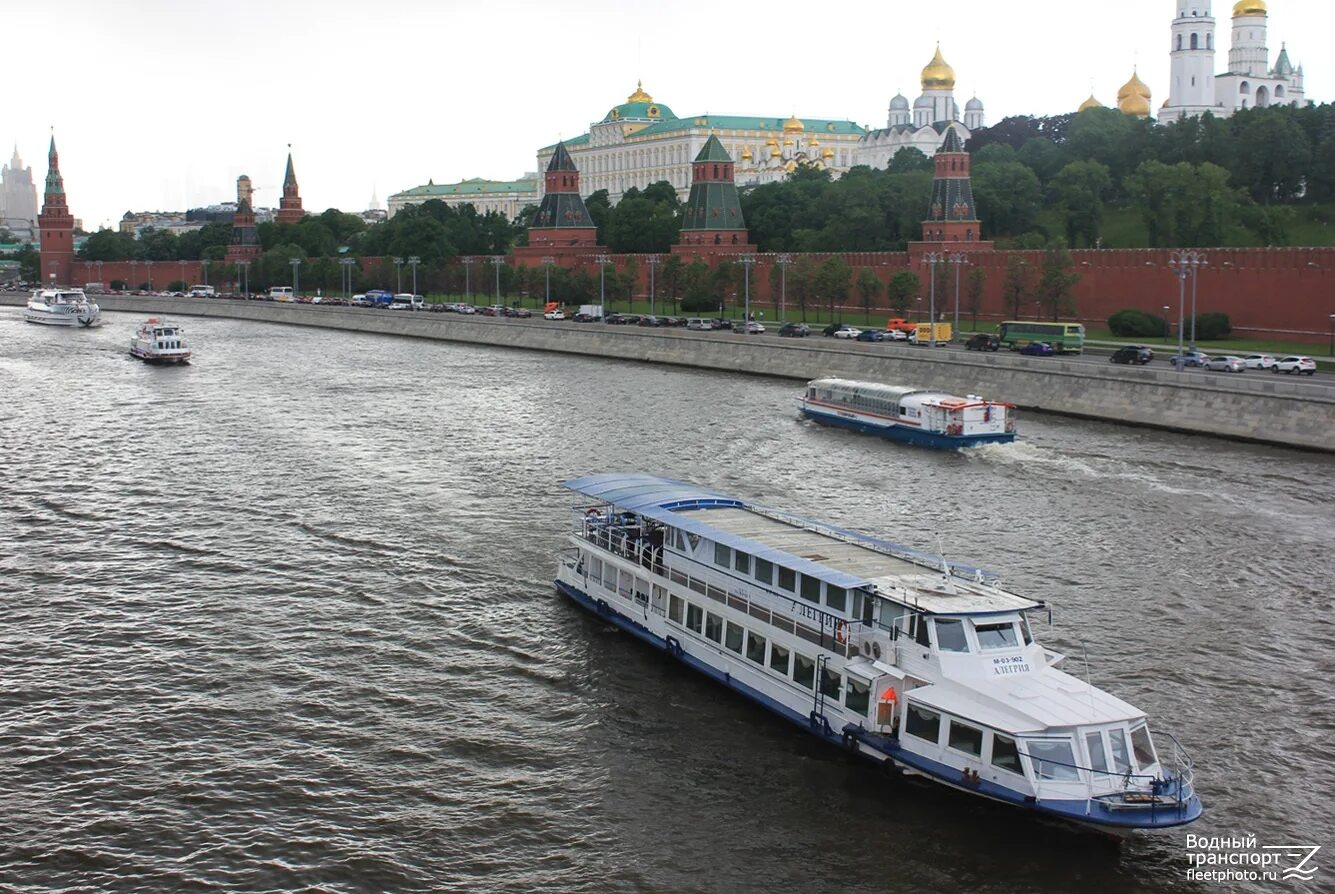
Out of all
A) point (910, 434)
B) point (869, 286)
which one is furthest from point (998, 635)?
point (869, 286)

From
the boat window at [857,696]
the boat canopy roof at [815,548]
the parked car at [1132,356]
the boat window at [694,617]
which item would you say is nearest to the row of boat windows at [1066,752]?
the boat window at [857,696]

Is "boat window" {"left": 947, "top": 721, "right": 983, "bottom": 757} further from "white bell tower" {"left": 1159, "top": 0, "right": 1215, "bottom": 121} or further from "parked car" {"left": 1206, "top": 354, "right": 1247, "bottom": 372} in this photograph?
"white bell tower" {"left": 1159, "top": 0, "right": 1215, "bottom": 121}

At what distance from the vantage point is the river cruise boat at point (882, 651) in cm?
1593

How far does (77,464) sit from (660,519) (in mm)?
20535

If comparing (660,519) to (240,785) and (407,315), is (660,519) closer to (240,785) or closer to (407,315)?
(240,785)

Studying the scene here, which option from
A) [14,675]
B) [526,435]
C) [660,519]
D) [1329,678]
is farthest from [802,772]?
[526,435]

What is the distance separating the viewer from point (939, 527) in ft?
98.1

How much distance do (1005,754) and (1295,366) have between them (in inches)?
1403

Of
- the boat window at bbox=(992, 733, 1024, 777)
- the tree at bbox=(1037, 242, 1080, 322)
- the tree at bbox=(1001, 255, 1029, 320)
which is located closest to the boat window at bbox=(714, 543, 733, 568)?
the boat window at bbox=(992, 733, 1024, 777)

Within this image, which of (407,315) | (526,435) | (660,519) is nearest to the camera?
(660,519)

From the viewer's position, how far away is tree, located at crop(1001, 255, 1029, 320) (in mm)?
68000

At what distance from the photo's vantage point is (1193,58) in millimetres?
119438

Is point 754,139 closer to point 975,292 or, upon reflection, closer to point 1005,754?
point 975,292

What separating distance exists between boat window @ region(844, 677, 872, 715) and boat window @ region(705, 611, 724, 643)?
2.90 m
